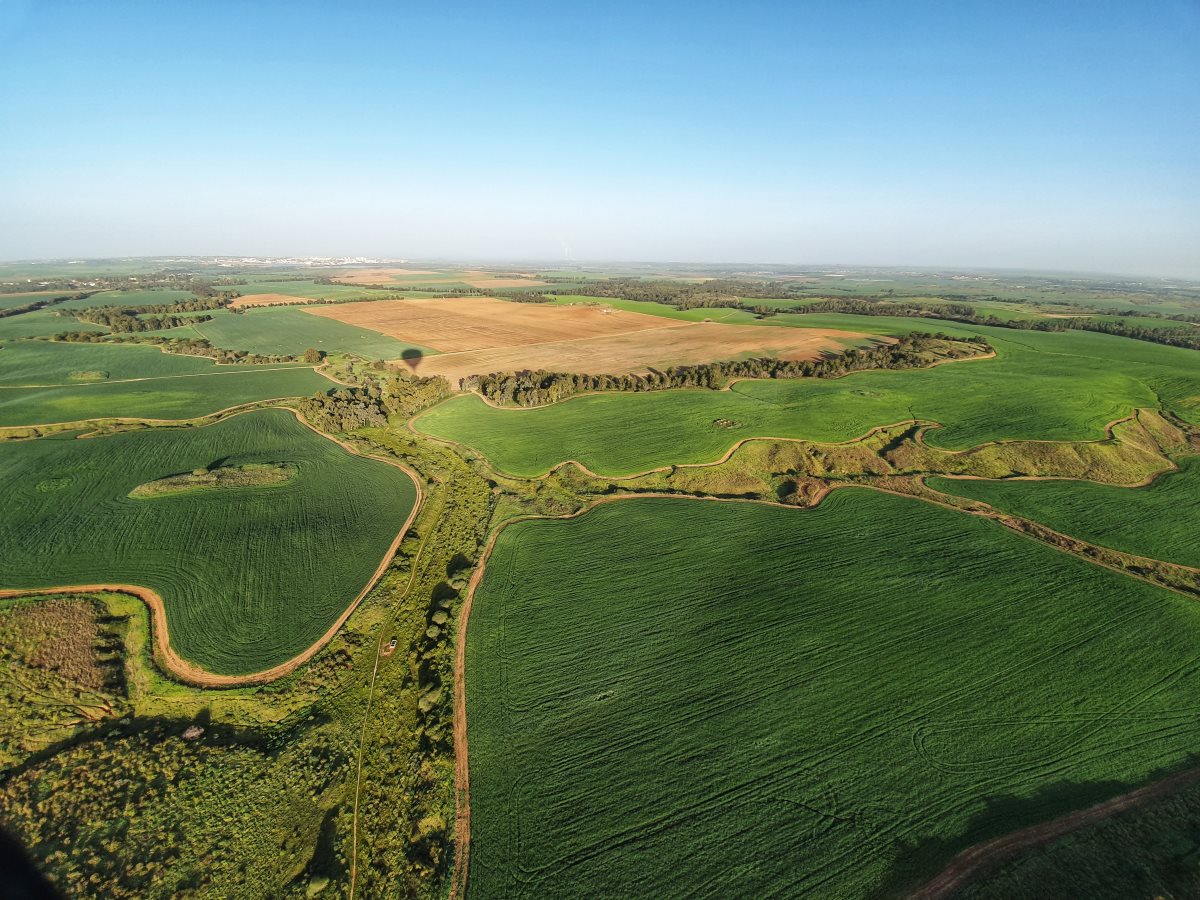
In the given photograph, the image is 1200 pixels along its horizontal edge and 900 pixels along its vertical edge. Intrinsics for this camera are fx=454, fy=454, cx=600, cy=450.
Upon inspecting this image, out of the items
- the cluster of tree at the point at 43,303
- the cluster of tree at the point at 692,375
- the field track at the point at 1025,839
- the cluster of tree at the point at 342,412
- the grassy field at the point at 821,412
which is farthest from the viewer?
the cluster of tree at the point at 43,303

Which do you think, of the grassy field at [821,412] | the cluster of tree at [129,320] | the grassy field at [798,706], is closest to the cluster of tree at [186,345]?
the cluster of tree at [129,320]

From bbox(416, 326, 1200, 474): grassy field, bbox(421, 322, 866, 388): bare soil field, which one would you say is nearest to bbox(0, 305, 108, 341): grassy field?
bbox(421, 322, 866, 388): bare soil field

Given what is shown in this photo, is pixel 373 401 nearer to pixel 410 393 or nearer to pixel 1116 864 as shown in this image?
pixel 410 393

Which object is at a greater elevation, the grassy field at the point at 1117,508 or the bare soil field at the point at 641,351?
the bare soil field at the point at 641,351

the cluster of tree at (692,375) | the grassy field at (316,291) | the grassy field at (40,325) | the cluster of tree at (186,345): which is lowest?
the cluster of tree at (692,375)

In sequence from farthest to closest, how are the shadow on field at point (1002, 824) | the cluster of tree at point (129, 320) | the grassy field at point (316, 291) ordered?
1. the grassy field at point (316, 291)
2. the cluster of tree at point (129, 320)
3. the shadow on field at point (1002, 824)

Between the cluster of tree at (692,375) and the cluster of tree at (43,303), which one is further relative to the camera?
the cluster of tree at (43,303)

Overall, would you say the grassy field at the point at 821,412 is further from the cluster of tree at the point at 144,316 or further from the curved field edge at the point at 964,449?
the cluster of tree at the point at 144,316
